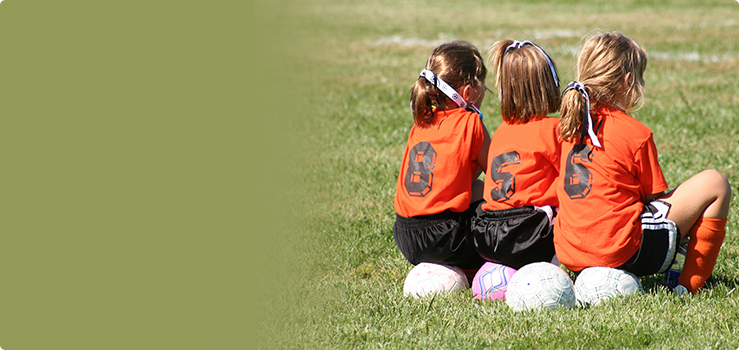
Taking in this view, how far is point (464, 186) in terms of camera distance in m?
3.97

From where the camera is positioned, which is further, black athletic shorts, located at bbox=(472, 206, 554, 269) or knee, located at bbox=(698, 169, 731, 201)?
black athletic shorts, located at bbox=(472, 206, 554, 269)

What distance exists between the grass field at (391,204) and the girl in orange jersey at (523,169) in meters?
0.34

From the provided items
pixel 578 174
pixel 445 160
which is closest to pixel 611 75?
pixel 578 174

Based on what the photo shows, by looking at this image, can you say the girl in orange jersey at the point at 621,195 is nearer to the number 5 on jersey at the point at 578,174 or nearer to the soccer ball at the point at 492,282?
the number 5 on jersey at the point at 578,174

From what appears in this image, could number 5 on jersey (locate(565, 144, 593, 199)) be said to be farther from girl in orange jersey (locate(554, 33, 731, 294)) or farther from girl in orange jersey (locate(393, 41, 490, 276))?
girl in orange jersey (locate(393, 41, 490, 276))

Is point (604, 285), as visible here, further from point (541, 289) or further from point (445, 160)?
point (445, 160)

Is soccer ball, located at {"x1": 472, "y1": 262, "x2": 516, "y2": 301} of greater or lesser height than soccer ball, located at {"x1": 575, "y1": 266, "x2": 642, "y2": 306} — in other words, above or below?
below

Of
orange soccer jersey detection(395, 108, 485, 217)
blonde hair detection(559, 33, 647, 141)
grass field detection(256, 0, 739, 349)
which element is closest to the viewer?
grass field detection(256, 0, 739, 349)

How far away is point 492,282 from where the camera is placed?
378 centimetres

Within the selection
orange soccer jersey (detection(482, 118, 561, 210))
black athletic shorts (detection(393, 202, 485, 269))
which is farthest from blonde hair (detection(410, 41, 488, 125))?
A: black athletic shorts (detection(393, 202, 485, 269))

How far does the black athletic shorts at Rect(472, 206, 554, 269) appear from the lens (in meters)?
3.74

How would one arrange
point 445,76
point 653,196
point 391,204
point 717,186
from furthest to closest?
point 391,204
point 445,76
point 653,196
point 717,186

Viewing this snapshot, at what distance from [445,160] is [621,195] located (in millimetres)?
925

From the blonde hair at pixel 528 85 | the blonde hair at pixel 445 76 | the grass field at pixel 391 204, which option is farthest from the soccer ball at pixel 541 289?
the blonde hair at pixel 445 76
